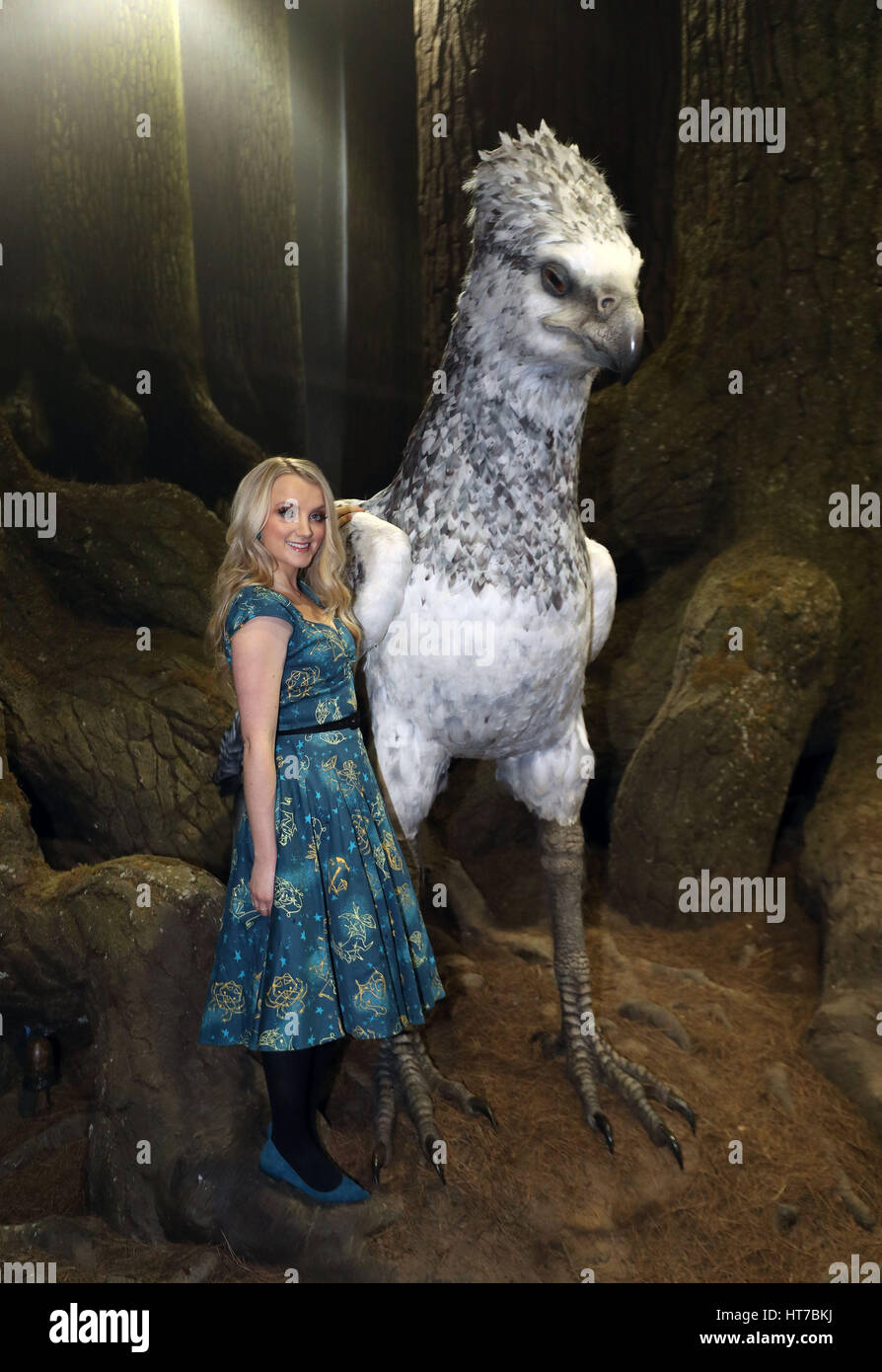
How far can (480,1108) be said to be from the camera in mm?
2508

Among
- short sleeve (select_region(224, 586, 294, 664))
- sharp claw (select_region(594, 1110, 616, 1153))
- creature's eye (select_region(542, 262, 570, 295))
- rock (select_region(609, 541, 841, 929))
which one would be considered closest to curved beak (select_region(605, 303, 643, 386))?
creature's eye (select_region(542, 262, 570, 295))

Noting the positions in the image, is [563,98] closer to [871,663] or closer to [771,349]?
[771,349]

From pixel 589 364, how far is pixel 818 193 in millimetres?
2298

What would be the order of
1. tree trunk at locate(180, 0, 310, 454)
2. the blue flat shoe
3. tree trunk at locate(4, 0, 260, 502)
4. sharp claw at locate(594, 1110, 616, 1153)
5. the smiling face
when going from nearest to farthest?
the smiling face
the blue flat shoe
sharp claw at locate(594, 1110, 616, 1153)
tree trunk at locate(4, 0, 260, 502)
tree trunk at locate(180, 0, 310, 454)

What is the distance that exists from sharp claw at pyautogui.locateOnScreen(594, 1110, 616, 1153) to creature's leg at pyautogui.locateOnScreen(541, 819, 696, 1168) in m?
0.09

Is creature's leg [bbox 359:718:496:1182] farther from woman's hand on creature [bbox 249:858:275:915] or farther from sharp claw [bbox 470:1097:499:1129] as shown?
woman's hand on creature [bbox 249:858:275:915]

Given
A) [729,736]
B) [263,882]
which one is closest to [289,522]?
[263,882]

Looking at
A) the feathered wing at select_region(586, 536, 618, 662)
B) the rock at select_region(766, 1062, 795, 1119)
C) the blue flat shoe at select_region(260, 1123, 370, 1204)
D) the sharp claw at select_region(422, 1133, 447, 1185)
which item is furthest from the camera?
the rock at select_region(766, 1062, 795, 1119)

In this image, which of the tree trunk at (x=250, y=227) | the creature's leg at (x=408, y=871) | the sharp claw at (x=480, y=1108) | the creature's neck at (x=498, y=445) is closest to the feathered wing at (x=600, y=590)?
the creature's neck at (x=498, y=445)

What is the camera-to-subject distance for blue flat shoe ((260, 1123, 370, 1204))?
2172mm

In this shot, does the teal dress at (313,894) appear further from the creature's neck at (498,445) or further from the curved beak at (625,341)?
the curved beak at (625,341)

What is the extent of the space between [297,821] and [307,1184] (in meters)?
0.83

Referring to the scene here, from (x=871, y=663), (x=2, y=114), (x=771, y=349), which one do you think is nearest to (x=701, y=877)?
(x=871, y=663)

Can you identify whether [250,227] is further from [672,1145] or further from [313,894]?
[672,1145]
